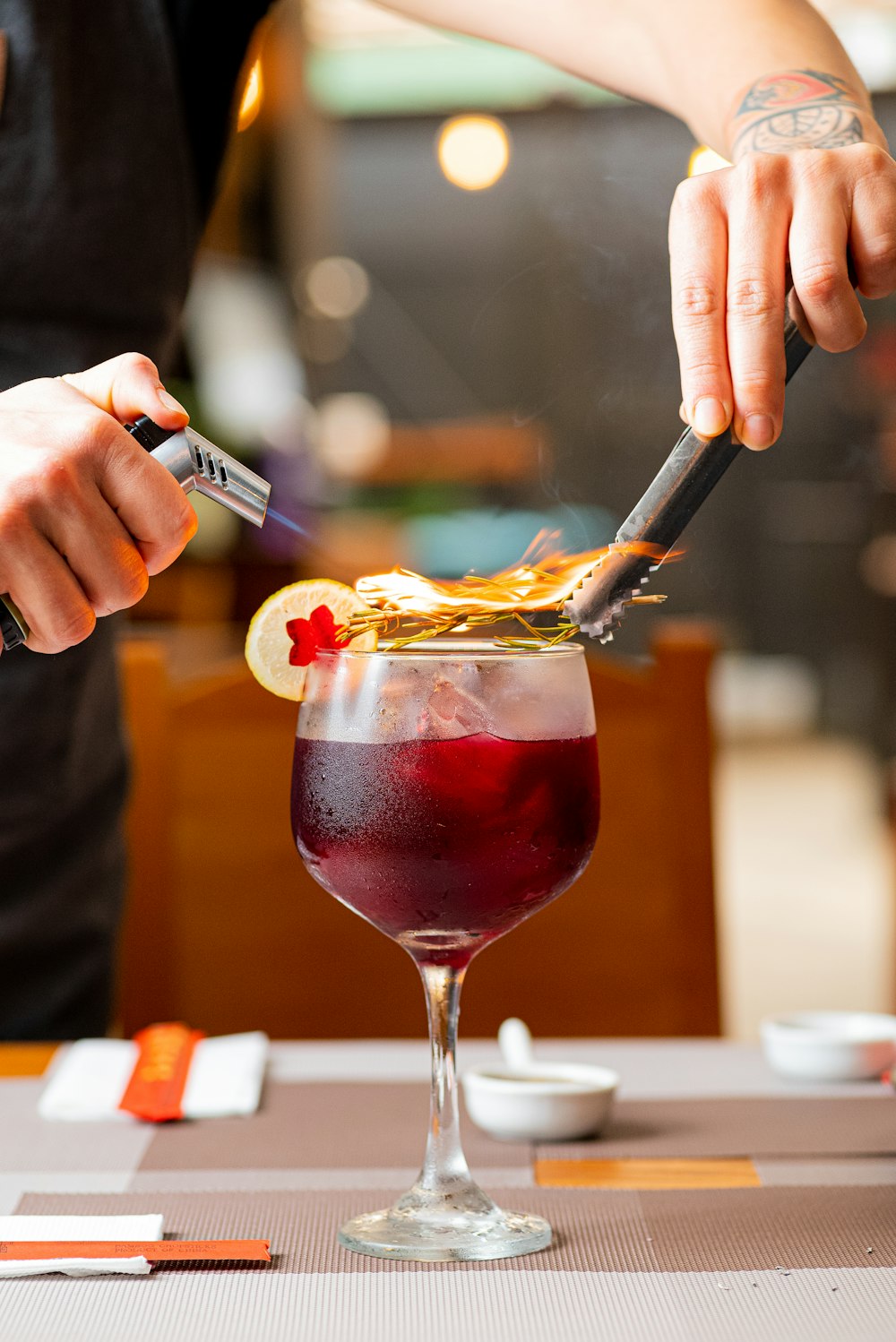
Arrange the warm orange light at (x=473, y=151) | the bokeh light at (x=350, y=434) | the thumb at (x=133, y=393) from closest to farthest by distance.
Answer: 1. the thumb at (x=133, y=393)
2. the bokeh light at (x=350, y=434)
3. the warm orange light at (x=473, y=151)

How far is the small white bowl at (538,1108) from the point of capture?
37.4 inches

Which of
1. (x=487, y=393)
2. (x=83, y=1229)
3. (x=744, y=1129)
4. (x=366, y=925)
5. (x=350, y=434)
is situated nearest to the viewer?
(x=83, y=1229)

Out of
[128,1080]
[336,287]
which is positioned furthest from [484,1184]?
[336,287]

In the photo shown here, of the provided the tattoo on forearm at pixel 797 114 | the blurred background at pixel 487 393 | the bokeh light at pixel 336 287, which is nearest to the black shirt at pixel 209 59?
the tattoo on forearm at pixel 797 114

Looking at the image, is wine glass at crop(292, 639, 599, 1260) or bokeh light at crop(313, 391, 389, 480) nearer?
wine glass at crop(292, 639, 599, 1260)

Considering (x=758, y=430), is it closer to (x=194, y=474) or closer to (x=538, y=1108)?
(x=194, y=474)

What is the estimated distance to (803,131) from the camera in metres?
0.98

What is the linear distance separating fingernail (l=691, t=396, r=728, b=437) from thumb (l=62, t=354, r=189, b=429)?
0.28 meters

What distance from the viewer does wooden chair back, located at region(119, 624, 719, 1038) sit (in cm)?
163

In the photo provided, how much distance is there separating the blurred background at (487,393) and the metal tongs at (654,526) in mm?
4521

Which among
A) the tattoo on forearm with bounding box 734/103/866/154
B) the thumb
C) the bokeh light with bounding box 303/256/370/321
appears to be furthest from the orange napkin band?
the bokeh light with bounding box 303/256/370/321

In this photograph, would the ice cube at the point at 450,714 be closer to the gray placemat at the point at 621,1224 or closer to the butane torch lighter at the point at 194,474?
the butane torch lighter at the point at 194,474

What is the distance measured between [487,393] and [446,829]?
9344 mm

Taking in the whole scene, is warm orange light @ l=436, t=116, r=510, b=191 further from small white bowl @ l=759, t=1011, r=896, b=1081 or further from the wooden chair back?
small white bowl @ l=759, t=1011, r=896, b=1081
